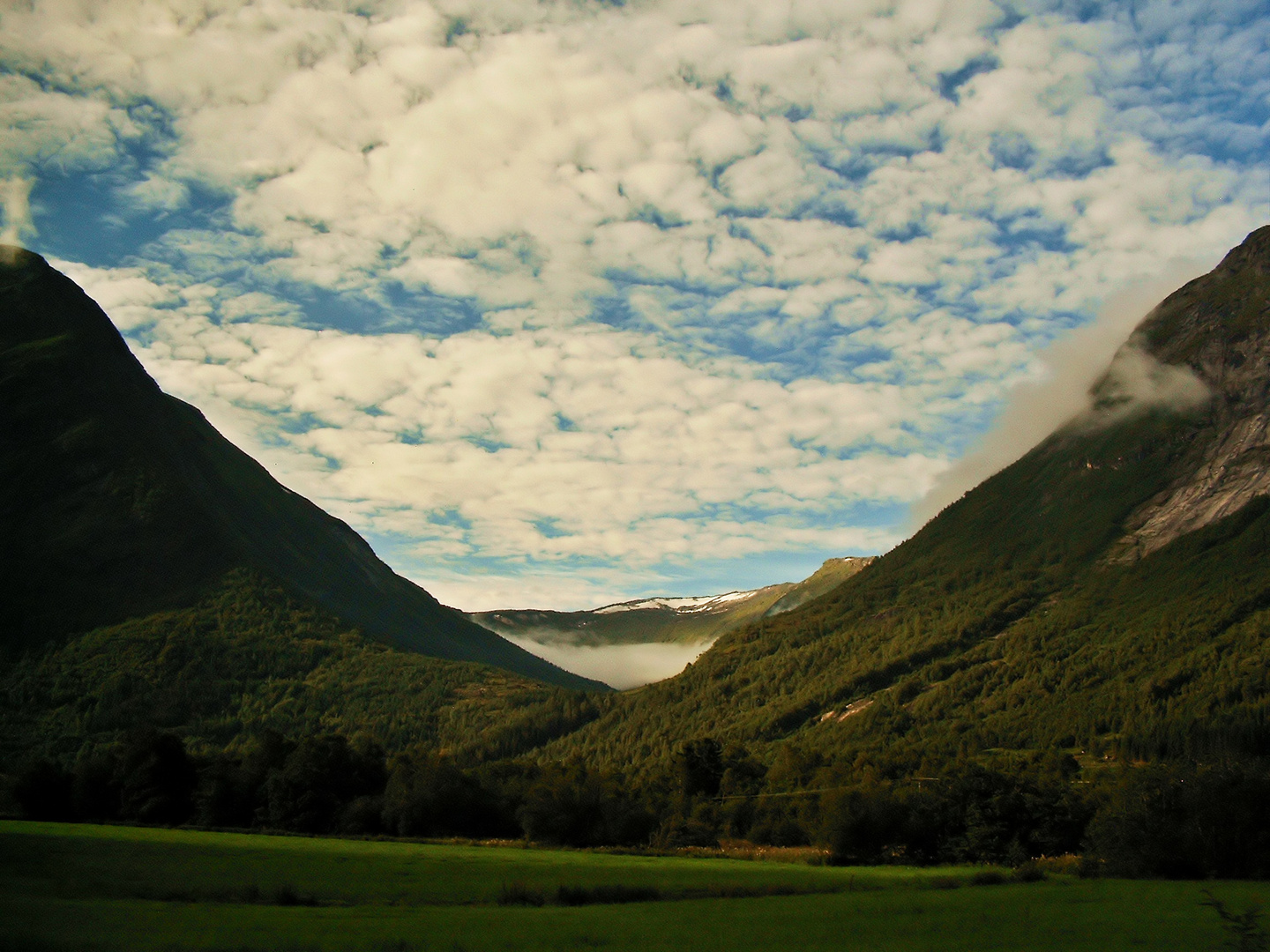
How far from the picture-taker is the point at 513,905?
5341cm

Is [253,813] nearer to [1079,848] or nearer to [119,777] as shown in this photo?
[119,777]

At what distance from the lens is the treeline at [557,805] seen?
118938mm

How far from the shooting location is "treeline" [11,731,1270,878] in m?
119

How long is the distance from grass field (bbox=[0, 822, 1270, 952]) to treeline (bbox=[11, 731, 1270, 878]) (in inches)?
1344

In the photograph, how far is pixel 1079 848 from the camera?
11850 cm

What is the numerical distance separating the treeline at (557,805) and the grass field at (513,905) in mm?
34139

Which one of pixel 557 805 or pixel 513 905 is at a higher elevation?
pixel 513 905

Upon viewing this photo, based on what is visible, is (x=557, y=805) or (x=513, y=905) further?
(x=557, y=805)

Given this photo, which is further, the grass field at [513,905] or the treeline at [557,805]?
the treeline at [557,805]

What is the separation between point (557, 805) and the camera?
427 feet

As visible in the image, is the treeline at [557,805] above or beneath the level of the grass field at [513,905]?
beneath

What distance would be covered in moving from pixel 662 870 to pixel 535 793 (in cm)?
5998

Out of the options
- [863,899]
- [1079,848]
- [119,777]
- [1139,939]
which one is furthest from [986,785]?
[119,777]

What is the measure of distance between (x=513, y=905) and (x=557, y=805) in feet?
264
